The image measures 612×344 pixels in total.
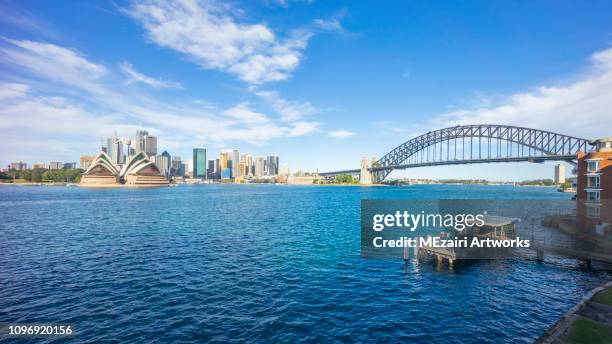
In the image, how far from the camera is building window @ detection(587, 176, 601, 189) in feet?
131

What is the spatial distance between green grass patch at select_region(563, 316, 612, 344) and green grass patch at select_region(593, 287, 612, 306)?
4.03 metres

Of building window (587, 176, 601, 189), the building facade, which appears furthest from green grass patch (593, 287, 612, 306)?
building window (587, 176, 601, 189)

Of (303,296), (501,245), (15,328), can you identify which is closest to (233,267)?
(303,296)

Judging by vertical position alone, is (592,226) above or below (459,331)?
above

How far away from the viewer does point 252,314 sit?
18.2 metres

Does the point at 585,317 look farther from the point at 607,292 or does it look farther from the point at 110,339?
the point at 110,339

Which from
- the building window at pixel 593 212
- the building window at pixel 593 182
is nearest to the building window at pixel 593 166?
the building window at pixel 593 182

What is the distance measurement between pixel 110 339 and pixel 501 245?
3743 cm

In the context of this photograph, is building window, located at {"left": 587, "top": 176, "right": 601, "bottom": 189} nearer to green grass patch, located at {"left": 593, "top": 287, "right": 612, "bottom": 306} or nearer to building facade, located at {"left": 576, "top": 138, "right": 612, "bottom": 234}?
building facade, located at {"left": 576, "top": 138, "right": 612, "bottom": 234}

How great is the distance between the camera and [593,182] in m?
40.5

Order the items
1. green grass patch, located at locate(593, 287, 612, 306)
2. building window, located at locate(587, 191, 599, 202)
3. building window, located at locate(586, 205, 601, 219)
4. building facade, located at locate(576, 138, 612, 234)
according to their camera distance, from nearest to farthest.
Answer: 1. green grass patch, located at locate(593, 287, 612, 306)
2. building facade, located at locate(576, 138, 612, 234)
3. building window, located at locate(586, 205, 601, 219)
4. building window, located at locate(587, 191, 599, 202)

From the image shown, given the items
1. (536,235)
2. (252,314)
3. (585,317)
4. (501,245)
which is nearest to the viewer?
(585,317)

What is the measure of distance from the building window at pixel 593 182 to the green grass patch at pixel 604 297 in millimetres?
26868

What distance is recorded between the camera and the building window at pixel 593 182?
3983 centimetres
